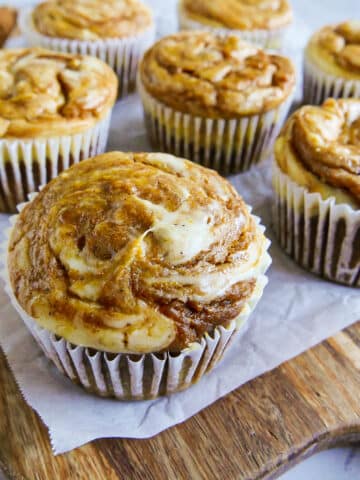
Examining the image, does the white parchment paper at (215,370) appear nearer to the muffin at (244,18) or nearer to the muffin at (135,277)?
the muffin at (135,277)

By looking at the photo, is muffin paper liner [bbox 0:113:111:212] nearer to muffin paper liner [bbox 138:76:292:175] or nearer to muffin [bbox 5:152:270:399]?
muffin paper liner [bbox 138:76:292:175]

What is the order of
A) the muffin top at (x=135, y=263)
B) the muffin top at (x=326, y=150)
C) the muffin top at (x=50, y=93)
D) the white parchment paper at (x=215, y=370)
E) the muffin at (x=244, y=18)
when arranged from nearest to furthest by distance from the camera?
the muffin top at (x=135, y=263) < the white parchment paper at (x=215, y=370) < the muffin top at (x=326, y=150) < the muffin top at (x=50, y=93) < the muffin at (x=244, y=18)

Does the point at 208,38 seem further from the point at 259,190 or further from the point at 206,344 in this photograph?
the point at 206,344

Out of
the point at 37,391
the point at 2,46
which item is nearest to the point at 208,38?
the point at 2,46

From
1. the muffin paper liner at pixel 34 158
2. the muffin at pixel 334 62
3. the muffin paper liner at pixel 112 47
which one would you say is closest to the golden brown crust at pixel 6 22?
the muffin paper liner at pixel 112 47

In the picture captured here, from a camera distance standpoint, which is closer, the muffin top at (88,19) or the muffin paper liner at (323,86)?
the muffin paper liner at (323,86)

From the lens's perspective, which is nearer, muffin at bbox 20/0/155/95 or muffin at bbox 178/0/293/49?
muffin at bbox 20/0/155/95

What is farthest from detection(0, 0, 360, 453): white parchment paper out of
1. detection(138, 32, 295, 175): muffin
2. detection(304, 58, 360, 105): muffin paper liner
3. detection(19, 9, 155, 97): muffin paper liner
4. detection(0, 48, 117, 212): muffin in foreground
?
detection(19, 9, 155, 97): muffin paper liner
